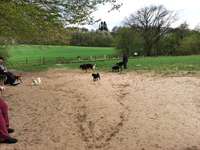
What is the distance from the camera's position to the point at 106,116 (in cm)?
1506

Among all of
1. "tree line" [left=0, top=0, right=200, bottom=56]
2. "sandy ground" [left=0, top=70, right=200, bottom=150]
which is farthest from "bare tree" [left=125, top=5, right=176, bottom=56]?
"sandy ground" [left=0, top=70, right=200, bottom=150]

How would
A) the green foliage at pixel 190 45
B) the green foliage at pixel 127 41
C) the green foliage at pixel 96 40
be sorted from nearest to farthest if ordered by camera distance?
1. the green foliage at pixel 127 41
2. the green foliage at pixel 190 45
3. the green foliage at pixel 96 40

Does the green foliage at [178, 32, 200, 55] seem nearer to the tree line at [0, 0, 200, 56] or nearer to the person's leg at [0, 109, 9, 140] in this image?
the tree line at [0, 0, 200, 56]

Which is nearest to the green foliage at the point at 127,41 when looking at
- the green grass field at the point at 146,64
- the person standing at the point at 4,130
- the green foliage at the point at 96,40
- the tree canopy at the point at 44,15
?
the green grass field at the point at 146,64

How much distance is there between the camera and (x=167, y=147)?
39.2 ft

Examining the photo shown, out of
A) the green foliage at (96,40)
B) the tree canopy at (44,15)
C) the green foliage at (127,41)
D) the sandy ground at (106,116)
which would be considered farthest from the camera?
the green foliage at (96,40)

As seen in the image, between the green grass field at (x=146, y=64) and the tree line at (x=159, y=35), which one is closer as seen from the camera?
the green grass field at (x=146, y=64)

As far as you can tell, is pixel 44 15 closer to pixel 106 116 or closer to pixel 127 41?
pixel 106 116

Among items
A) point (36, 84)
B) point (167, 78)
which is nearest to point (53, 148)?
point (36, 84)

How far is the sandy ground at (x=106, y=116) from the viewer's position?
1224 centimetres

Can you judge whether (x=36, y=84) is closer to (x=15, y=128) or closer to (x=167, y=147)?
(x=15, y=128)

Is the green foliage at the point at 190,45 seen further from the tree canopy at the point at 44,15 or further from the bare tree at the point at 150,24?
the tree canopy at the point at 44,15

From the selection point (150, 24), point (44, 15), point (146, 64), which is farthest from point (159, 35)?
point (44, 15)

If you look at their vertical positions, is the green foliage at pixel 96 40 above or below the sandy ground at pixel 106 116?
above
